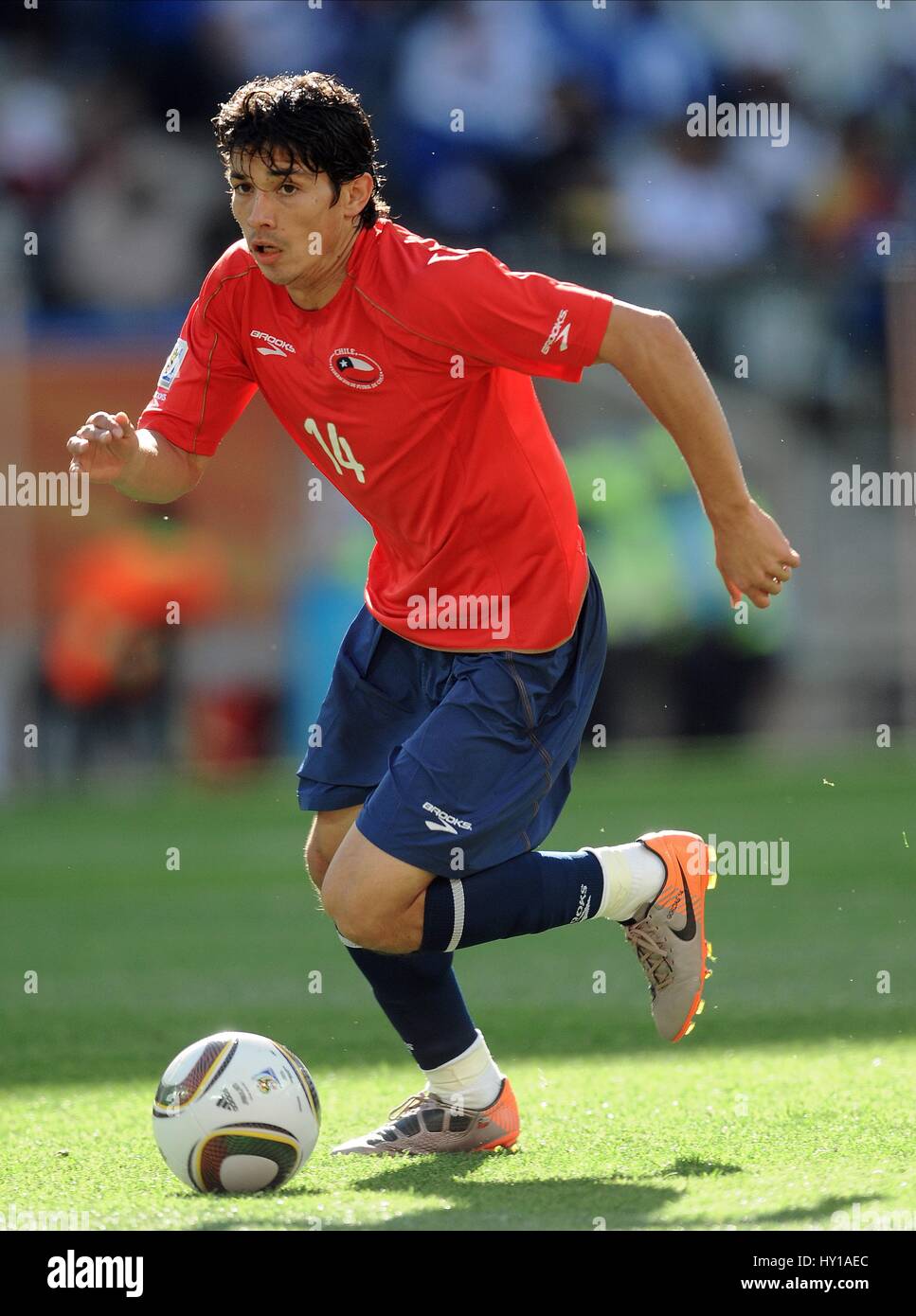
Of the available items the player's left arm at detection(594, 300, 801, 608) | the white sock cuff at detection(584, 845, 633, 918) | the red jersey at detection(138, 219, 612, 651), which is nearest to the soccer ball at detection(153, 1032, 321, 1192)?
the white sock cuff at detection(584, 845, 633, 918)

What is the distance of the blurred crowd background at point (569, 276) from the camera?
39.0 feet

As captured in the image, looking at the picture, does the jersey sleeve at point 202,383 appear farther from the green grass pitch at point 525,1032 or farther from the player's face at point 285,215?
the green grass pitch at point 525,1032

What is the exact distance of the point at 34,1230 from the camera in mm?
2561

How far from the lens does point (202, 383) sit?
3.43m

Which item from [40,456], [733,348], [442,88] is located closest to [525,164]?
[442,88]

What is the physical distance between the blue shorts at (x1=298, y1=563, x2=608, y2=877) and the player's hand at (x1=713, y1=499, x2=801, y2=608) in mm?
349

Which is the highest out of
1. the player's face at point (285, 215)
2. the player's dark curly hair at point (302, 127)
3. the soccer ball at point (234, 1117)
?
the player's dark curly hair at point (302, 127)

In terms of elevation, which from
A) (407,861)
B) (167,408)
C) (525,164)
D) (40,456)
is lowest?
(407,861)

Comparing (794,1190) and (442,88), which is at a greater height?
(442,88)

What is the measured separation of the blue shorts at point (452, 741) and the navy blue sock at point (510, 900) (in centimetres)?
3

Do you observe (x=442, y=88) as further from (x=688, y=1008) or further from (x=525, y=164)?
(x=688, y=1008)

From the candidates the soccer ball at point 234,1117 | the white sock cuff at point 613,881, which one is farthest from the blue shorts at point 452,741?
the soccer ball at point 234,1117

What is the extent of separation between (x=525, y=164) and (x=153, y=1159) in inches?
420

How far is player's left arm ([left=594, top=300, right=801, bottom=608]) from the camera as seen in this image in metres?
2.98
